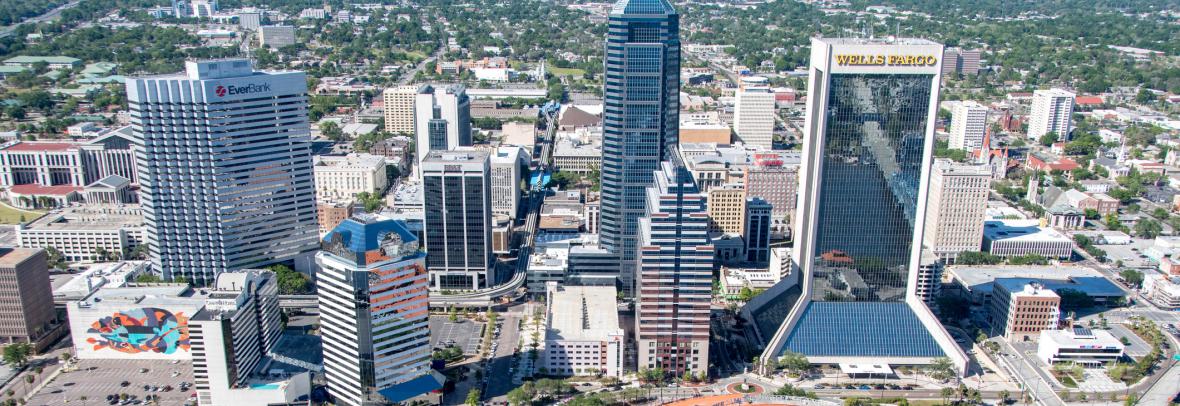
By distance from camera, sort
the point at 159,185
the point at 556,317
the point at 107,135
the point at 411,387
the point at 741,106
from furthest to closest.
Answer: the point at 741,106, the point at 107,135, the point at 159,185, the point at 556,317, the point at 411,387

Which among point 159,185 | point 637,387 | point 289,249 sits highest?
point 159,185

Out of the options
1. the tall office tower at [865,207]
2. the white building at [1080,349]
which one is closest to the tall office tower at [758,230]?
the tall office tower at [865,207]

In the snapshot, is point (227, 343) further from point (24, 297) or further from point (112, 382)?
point (24, 297)

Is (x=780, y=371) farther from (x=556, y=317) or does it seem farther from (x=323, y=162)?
(x=323, y=162)

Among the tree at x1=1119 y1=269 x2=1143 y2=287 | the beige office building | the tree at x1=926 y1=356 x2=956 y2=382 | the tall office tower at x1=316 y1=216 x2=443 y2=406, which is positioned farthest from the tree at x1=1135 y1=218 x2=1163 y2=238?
the tall office tower at x1=316 y1=216 x2=443 y2=406

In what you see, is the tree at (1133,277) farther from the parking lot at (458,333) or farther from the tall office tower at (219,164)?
the tall office tower at (219,164)

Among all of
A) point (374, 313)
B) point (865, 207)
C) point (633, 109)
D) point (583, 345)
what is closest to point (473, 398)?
point (374, 313)

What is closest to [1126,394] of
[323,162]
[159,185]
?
[159,185]
